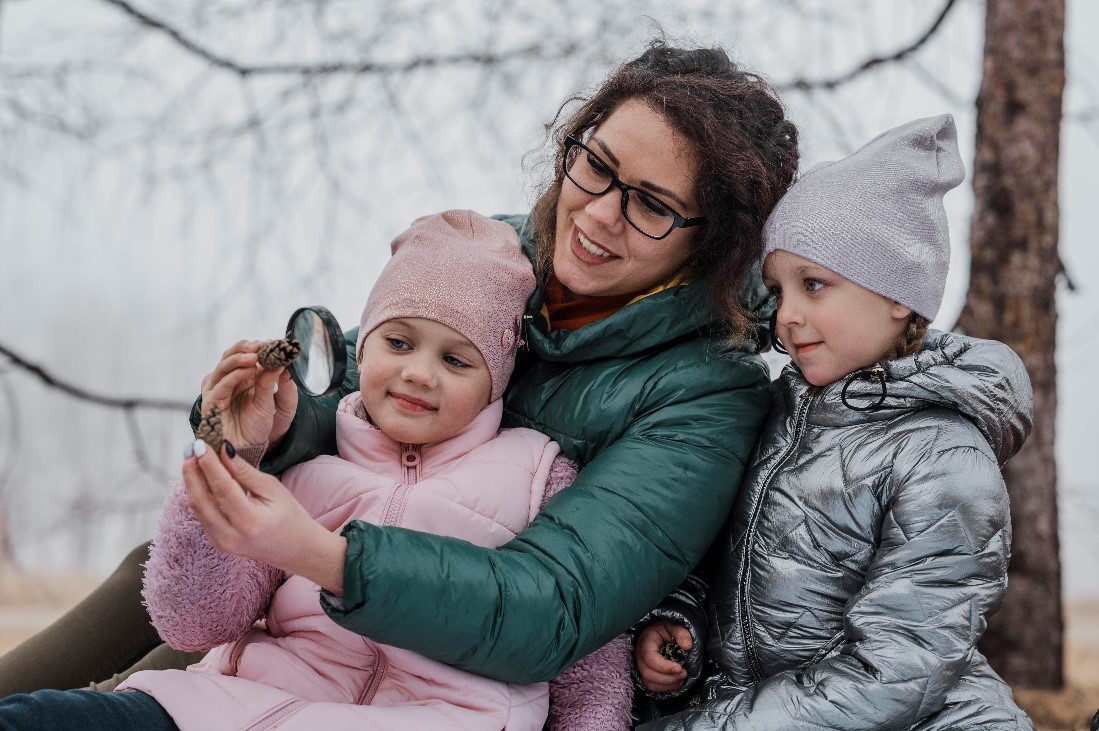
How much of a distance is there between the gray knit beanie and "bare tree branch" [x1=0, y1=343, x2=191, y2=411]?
2536mm

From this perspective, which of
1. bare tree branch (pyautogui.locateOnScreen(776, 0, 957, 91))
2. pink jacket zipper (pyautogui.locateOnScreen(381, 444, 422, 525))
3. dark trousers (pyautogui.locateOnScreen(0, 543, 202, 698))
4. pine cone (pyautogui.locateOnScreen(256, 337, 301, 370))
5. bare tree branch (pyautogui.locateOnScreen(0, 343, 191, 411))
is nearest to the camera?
pine cone (pyautogui.locateOnScreen(256, 337, 301, 370))

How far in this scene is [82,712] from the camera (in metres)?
1.40

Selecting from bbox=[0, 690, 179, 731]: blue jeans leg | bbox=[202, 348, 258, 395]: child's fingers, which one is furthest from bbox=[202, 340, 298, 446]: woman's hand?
bbox=[0, 690, 179, 731]: blue jeans leg

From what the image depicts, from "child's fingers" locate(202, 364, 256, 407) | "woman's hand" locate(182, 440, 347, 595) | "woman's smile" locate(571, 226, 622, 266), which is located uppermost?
"woman's smile" locate(571, 226, 622, 266)

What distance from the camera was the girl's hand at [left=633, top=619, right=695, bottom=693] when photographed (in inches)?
68.4

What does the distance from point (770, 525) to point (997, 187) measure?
1643 millimetres

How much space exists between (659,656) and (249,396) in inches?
30.3

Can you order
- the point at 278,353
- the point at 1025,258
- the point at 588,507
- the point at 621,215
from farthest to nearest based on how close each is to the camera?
the point at 1025,258
the point at 621,215
the point at 588,507
the point at 278,353

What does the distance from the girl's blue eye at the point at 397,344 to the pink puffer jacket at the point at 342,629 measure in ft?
0.48

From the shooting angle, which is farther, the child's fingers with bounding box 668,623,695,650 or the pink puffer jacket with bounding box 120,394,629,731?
the child's fingers with bounding box 668,623,695,650

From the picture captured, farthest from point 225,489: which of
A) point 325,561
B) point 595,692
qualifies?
point 595,692

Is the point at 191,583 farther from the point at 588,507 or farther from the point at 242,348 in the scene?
the point at 588,507

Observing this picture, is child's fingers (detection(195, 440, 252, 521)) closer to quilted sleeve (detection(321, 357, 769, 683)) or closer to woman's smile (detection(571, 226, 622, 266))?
quilted sleeve (detection(321, 357, 769, 683))

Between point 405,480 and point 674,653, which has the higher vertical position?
point 405,480
